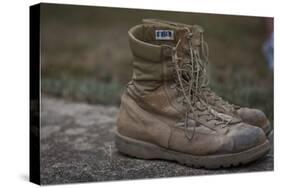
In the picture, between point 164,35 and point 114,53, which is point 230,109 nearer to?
point 164,35

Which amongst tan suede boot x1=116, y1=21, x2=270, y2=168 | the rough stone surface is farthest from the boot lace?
the rough stone surface

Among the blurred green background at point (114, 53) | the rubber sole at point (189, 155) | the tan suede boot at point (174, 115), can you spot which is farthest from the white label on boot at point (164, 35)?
the rubber sole at point (189, 155)

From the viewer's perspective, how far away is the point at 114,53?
13.5 feet

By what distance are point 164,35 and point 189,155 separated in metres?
0.53

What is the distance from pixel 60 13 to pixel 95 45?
1266 mm

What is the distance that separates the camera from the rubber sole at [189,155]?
102 inches

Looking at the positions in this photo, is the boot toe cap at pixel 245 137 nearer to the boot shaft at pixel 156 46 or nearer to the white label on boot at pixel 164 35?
the boot shaft at pixel 156 46

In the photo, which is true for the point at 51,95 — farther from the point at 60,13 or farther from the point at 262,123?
the point at 262,123

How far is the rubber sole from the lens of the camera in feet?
8.49

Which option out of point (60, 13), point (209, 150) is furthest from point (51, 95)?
point (209, 150)

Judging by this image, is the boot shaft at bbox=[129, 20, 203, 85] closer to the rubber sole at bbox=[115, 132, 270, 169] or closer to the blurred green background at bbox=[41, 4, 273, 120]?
the blurred green background at bbox=[41, 4, 273, 120]

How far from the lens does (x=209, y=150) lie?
8.48 feet

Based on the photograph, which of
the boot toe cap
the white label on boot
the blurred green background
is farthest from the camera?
the blurred green background

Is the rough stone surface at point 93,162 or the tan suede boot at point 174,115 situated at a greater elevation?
the tan suede boot at point 174,115
